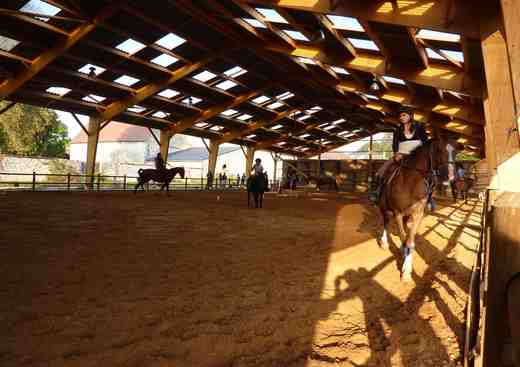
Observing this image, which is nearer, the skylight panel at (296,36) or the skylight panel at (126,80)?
the skylight panel at (296,36)

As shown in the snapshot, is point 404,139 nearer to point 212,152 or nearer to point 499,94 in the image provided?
point 499,94

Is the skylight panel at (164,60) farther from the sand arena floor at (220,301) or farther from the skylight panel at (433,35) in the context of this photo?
the skylight panel at (433,35)

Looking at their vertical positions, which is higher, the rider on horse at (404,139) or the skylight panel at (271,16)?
the skylight panel at (271,16)

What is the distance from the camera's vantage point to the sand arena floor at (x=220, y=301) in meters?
2.35

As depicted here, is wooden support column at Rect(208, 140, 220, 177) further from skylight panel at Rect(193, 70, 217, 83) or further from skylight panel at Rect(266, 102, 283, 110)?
skylight panel at Rect(193, 70, 217, 83)

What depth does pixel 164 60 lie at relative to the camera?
1478 centimetres

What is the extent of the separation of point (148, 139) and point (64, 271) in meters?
44.7

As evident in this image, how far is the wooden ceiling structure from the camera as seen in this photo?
8.25 m

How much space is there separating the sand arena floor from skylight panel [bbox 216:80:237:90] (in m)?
13.3

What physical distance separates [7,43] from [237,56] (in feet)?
30.0

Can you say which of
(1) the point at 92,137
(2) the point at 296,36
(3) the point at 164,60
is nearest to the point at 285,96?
(3) the point at 164,60

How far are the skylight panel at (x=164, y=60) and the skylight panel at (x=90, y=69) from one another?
243 cm

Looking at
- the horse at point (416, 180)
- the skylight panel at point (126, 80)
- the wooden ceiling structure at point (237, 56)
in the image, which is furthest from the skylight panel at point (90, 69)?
the horse at point (416, 180)

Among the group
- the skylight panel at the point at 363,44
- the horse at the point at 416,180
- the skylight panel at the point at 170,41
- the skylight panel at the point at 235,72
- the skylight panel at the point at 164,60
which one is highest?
the skylight panel at the point at 235,72
